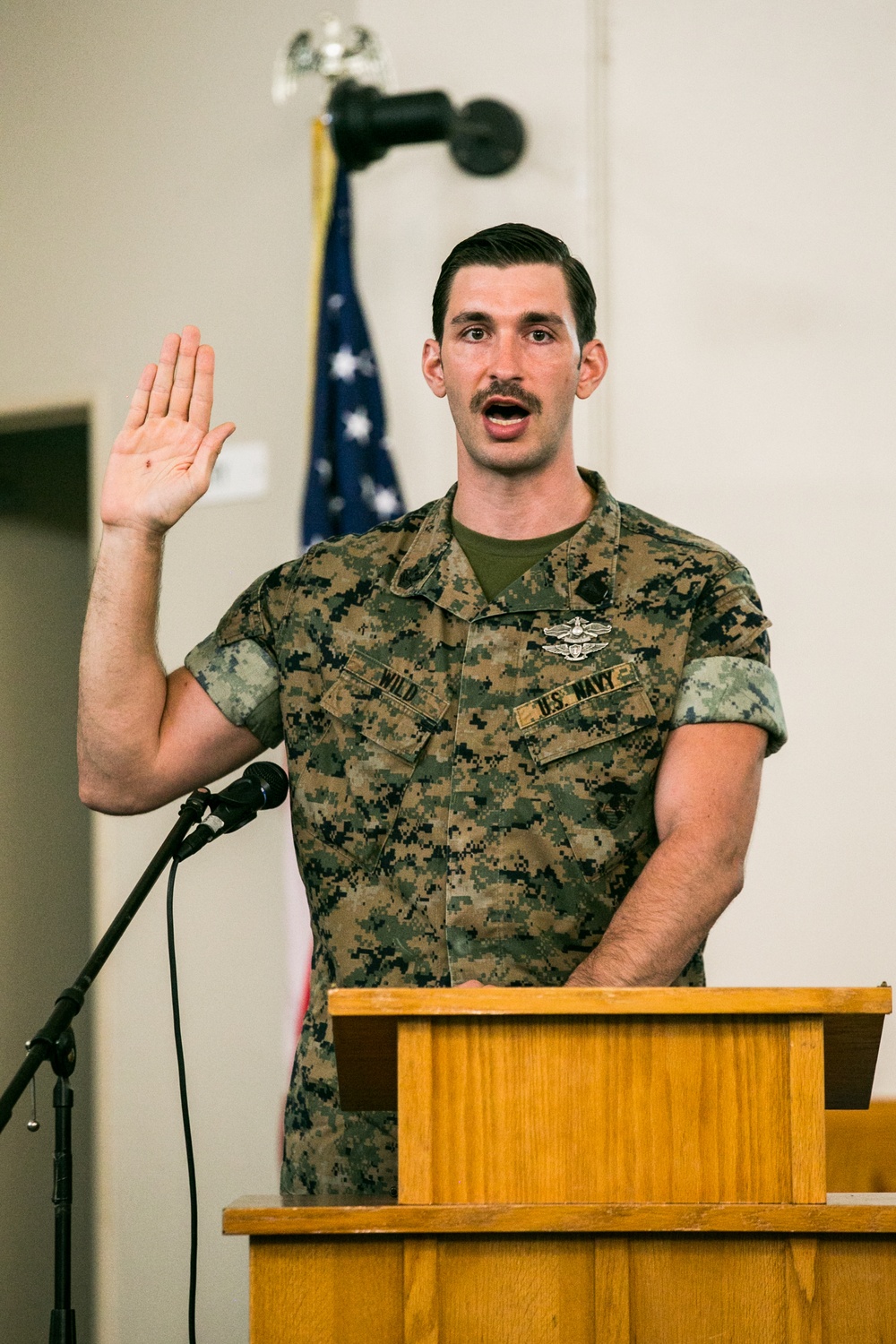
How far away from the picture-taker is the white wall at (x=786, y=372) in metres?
3.14

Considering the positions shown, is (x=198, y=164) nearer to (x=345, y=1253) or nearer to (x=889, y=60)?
(x=889, y=60)

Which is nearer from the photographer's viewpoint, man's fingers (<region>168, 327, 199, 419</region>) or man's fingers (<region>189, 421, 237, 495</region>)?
man's fingers (<region>189, 421, 237, 495</region>)

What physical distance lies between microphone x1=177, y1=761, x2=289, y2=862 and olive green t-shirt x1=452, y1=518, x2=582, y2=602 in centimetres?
42

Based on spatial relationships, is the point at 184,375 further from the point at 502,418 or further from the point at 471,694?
the point at 471,694

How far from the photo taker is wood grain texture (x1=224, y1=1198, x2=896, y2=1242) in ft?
3.95

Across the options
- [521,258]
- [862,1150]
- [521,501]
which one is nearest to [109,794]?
[521,501]

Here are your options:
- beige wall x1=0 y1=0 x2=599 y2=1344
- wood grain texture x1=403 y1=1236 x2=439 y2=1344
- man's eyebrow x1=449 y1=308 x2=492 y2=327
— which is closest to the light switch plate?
beige wall x1=0 y1=0 x2=599 y2=1344

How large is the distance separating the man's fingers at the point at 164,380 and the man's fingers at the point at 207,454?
0.09m

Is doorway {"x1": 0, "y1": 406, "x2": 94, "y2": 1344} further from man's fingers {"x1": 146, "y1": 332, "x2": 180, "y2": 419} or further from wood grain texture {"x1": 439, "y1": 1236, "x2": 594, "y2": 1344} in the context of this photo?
wood grain texture {"x1": 439, "y1": 1236, "x2": 594, "y2": 1344}

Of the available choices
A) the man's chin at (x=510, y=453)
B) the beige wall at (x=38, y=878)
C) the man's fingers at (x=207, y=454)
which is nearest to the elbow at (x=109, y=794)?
the man's fingers at (x=207, y=454)

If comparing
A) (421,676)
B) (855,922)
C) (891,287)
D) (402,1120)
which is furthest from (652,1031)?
(891,287)

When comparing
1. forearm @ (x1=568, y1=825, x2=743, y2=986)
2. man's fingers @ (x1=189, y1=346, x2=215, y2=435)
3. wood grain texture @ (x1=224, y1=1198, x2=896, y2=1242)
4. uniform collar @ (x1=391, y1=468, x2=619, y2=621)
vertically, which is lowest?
wood grain texture @ (x1=224, y1=1198, x2=896, y2=1242)

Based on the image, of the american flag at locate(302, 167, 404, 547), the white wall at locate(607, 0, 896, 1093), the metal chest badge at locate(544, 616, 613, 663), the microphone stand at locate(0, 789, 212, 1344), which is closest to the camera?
the microphone stand at locate(0, 789, 212, 1344)

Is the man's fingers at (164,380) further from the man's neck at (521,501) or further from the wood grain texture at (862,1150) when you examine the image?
the wood grain texture at (862,1150)
